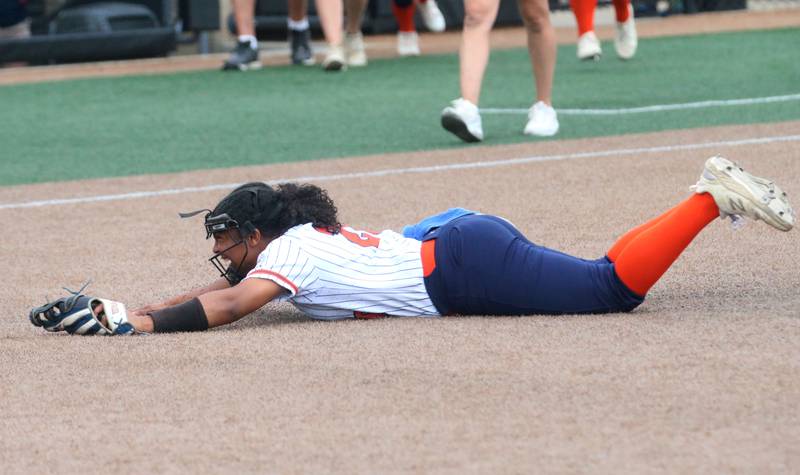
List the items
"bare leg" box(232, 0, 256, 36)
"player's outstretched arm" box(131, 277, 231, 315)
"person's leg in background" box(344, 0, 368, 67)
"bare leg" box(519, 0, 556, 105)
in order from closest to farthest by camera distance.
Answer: "player's outstretched arm" box(131, 277, 231, 315)
"bare leg" box(519, 0, 556, 105)
"bare leg" box(232, 0, 256, 36)
"person's leg in background" box(344, 0, 368, 67)

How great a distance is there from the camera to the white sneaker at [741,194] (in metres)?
3.92

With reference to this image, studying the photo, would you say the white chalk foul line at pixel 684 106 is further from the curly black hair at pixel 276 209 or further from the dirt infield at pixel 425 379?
the curly black hair at pixel 276 209

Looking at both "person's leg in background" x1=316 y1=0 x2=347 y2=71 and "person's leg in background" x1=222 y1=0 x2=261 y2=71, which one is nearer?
"person's leg in background" x1=316 y1=0 x2=347 y2=71

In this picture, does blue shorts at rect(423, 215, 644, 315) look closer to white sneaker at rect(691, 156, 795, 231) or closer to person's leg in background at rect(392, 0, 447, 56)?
white sneaker at rect(691, 156, 795, 231)

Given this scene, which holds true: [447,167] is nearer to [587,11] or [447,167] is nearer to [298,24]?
[587,11]

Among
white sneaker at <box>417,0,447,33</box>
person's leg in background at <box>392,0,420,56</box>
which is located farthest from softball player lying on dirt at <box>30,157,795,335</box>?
white sneaker at <box>417,0,447,33</box>

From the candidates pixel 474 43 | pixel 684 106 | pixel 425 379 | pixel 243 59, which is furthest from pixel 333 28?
pixel 425 379

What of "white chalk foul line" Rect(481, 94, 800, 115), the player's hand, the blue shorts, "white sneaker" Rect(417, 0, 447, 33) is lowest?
"white sneaker" Rect(417, 0, 447, 33)

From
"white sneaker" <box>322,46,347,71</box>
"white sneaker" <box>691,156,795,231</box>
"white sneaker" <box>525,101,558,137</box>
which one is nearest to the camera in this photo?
"white sneaker" <box>691,156,795,231</box>

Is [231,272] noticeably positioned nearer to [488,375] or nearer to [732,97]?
[488,375]

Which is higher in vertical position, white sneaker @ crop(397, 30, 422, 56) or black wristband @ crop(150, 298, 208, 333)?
black wristband @ crop(150, 298, 208, 333)

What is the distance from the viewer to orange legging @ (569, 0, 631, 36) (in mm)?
10492

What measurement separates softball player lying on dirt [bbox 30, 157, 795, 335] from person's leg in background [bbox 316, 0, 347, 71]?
696cm

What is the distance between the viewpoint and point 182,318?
4070mm
